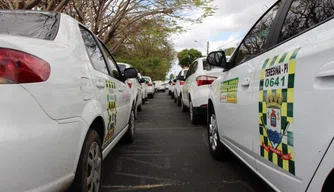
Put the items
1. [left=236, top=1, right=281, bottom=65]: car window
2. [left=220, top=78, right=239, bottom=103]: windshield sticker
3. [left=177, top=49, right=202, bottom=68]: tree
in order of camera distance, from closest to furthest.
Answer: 1. [left=236, top=1, right=281, bottom=65]: car window
2. [left=220, top=78, right=239, bottom=103]: windshield sticker
3. [left=177, top=49, right=202, bottom=68]: tree

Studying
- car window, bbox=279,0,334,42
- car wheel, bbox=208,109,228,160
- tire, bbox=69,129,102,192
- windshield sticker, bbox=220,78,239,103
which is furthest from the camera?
car wheel, bbox=208,109,228,160

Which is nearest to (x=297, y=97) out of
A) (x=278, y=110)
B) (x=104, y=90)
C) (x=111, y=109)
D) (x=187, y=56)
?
(x=278, y=110)

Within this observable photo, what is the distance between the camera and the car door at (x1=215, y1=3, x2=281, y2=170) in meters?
2.52

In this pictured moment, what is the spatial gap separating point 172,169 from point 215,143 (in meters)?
0.76

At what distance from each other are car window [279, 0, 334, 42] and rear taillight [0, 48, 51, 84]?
1.66 meters

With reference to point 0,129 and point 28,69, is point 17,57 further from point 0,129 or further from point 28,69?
point 0,129

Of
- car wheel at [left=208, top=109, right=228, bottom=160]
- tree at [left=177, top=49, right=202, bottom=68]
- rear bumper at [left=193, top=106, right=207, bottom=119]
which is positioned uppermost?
tree at [left=177, top=49, right=202, bottom=68]

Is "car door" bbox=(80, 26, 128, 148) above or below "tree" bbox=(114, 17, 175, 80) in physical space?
below

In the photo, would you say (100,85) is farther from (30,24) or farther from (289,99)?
(289,99)

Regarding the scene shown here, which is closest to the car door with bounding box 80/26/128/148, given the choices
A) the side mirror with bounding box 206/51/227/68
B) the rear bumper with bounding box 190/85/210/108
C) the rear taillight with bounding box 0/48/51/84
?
the rear taillight with bounding box 0/48/51/84

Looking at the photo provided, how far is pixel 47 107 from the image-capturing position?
5.59 ft

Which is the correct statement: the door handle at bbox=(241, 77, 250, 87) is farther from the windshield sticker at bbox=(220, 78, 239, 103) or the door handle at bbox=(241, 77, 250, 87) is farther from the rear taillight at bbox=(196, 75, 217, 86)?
the rear taillight at bbox=(196, 75, 217, 86)

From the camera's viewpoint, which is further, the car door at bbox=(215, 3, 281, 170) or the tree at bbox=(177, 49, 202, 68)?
the tree at bbox=(177, 49, 202, 68)

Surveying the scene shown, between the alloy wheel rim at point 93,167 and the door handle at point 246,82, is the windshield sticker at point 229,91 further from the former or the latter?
the alloy wheel rim at point 93,167
